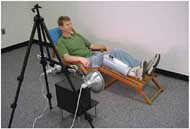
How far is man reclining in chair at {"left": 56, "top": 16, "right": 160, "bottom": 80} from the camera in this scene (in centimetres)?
271

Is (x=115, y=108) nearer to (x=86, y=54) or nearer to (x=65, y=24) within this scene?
(x=86, y=54)

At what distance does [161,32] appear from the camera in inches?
119

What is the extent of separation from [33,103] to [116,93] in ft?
2.89

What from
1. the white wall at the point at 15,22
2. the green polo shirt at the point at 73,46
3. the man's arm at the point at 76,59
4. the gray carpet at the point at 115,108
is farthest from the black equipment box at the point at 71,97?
the white wall at the point at 15,22

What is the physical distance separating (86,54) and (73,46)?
177 mm

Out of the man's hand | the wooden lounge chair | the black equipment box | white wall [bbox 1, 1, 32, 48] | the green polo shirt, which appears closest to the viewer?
the black equipment box

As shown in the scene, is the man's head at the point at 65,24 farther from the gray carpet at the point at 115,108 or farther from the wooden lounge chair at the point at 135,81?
the gray carpet at the point at 115,108

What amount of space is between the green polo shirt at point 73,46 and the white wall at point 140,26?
18.5 inches

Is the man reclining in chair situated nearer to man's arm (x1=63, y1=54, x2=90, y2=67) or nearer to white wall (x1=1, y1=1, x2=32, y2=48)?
man's arm (x1=63, y1=54, x2=90, y2=67)

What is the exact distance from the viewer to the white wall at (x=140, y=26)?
2.90 metres

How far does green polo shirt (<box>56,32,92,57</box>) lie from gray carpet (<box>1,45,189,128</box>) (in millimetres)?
412

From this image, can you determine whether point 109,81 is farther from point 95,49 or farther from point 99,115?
point 99,115

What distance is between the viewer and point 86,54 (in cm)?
312

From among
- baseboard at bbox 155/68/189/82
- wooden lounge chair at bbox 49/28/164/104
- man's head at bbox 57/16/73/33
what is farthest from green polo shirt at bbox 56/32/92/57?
baseboard at bbox 155/68/189/82
